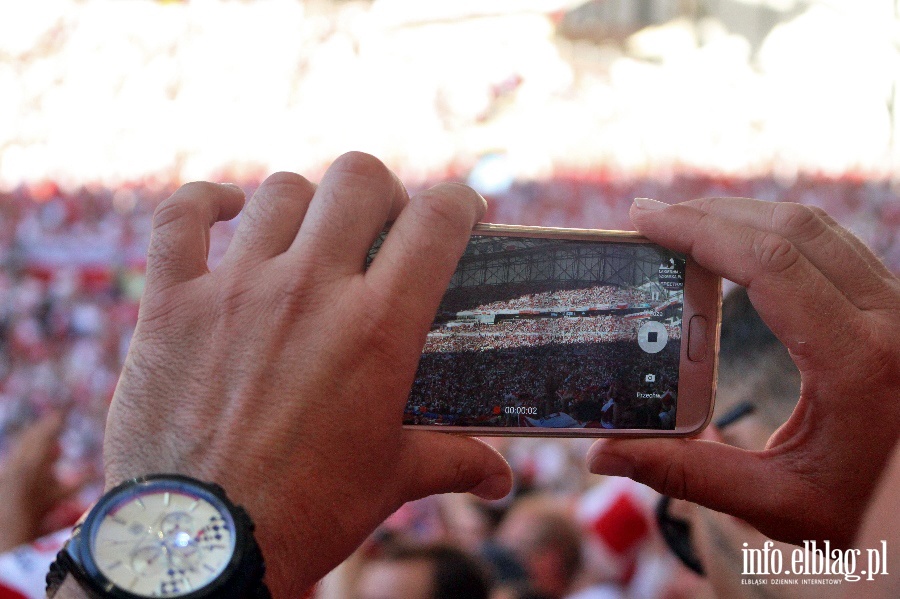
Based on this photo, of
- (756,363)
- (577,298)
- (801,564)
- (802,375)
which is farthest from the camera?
(756,363)

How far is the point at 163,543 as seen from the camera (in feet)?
1.79

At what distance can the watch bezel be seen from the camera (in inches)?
20.0

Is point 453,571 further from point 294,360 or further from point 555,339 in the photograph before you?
point 294,360

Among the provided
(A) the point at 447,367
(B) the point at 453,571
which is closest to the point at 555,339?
(A) the point at 447,367

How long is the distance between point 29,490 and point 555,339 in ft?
5.39

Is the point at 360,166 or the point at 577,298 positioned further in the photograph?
the point at 577,298

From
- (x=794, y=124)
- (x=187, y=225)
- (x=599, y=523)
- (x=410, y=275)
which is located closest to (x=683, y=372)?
(x=410, y=275)

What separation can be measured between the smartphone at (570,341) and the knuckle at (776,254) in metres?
0.13

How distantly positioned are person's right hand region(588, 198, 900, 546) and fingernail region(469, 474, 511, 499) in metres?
0.13

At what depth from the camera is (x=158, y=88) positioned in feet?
20.3

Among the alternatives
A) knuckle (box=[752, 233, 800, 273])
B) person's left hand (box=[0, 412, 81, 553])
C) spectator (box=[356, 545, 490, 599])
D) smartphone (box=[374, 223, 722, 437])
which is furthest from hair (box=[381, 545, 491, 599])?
knuckle (box=[752, 233, 800, 273])

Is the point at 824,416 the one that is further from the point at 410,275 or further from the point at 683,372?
the point at 410,275

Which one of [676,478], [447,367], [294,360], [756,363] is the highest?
[294,360]

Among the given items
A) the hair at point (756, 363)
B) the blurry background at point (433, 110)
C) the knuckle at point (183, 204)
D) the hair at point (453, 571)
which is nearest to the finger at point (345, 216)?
the knuckle at point (183, 204)
